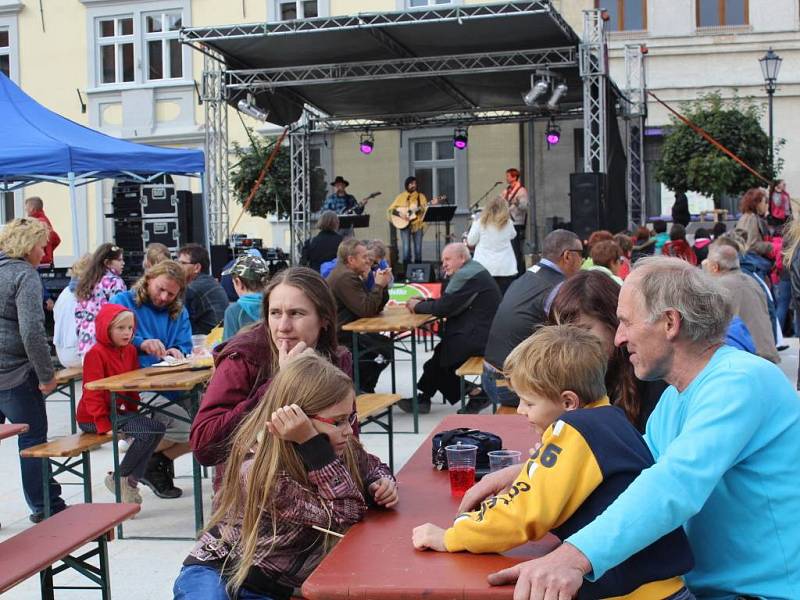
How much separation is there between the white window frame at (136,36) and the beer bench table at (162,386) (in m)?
19.0

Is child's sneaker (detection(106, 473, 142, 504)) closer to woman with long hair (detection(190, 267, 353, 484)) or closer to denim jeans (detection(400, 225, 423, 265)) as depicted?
woman with long hair (detection(190, 267, 353, 484))

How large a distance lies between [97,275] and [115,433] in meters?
1.80

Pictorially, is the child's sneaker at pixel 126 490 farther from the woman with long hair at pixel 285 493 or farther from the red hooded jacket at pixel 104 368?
the woman with long hair at pixel 285 493

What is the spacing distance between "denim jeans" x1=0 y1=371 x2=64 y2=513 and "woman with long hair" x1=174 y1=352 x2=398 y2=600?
11.1 ft

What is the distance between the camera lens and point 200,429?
3605 mm

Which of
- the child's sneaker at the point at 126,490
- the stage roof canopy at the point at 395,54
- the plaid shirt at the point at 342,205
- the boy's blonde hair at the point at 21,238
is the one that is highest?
the stage roof canopy at the point at 395,54

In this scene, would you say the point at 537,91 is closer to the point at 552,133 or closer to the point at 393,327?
the point at 552,133

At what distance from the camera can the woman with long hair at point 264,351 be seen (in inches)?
141

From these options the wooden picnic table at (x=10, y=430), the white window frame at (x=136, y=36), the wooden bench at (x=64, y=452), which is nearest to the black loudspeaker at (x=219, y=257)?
the white window frame at (x=136, y=36)

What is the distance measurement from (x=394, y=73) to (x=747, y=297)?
9.42m

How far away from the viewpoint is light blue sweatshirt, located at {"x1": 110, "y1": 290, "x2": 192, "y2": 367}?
6.64 metres

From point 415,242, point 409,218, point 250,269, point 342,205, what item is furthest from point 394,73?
point 250,269

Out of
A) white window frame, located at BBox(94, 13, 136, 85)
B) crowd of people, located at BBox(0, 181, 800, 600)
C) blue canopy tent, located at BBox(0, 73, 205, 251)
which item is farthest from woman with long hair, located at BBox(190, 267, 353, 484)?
white window frame, located at BBox(94, 13, 136, 85)

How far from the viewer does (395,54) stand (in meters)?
16.5
